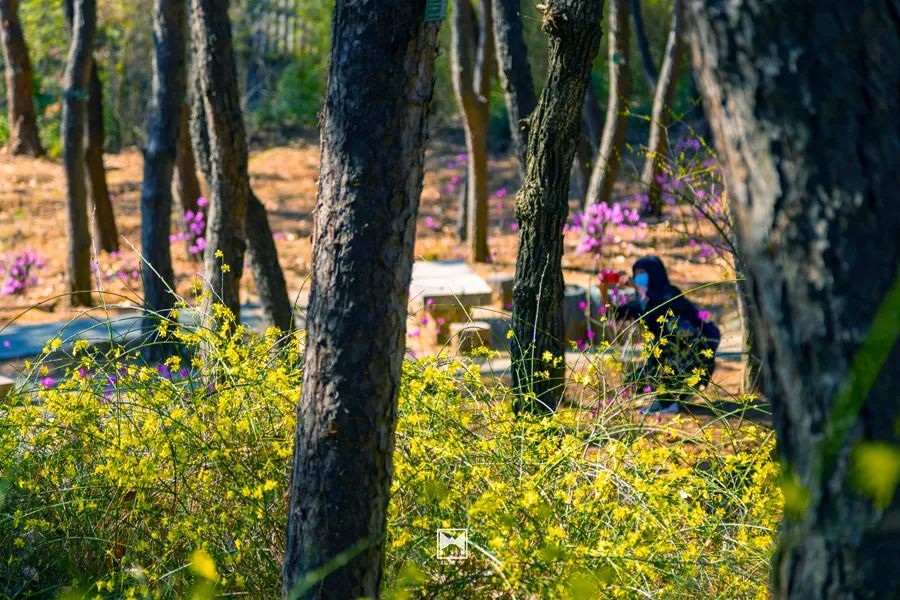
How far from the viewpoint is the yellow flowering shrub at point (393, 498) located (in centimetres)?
278

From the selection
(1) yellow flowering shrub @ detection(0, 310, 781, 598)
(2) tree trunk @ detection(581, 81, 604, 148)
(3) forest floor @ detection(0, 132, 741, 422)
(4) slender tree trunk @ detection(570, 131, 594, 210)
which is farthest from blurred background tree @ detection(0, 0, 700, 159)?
(1) yellow flowering shrub @ detection(0, 310, 781, 598)

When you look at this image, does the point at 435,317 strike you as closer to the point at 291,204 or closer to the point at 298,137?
the point at 291,204

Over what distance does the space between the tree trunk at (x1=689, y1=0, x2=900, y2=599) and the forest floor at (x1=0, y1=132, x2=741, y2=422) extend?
5314mm

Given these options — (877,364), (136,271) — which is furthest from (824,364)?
(136,271)

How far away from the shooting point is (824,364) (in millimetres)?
1649

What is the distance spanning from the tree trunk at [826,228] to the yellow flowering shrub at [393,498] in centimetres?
96

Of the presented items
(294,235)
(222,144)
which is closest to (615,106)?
(294,235)

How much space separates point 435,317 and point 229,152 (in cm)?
257

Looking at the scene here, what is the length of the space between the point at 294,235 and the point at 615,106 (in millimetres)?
4365

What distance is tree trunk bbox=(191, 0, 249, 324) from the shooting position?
20.4 ft

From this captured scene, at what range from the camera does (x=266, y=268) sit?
23.8 ft

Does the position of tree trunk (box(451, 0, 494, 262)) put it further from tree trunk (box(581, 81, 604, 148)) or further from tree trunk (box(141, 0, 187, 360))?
tree trunk (box(141, 0, 187, 360))

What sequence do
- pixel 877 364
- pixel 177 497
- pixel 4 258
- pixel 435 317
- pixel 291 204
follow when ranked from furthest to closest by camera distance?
1. pixel 291 204
2. pixel 4 258
3. pixel 435 317
4. pixel 177 497
5. pixel 877 364

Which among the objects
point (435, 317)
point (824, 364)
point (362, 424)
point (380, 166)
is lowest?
point (435, 317)
